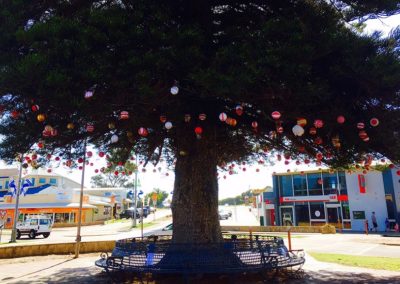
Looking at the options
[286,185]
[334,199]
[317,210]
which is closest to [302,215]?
[317,210]

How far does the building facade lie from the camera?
3194 centimetres

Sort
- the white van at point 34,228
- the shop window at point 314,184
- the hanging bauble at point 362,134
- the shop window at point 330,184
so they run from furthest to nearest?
1. the shop window at point 314,184
2. the shop window at point 330,184
3. the white van at point 34,228
4. the hanging bauble at point 362,134

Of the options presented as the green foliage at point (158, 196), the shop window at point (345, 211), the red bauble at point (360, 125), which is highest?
the green foliage at point (158, 196)

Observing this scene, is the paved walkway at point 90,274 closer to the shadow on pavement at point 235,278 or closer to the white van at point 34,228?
the shadow on pavement at point 235,278

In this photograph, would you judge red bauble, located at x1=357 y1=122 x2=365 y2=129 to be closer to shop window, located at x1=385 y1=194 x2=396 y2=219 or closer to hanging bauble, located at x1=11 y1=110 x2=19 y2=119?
hanging bauble, located at x1=11 y1=110 x2=19 y2=119

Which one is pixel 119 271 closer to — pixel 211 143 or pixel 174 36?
pixel 211 143

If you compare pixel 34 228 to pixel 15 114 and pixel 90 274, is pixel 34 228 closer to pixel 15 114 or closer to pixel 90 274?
pixel 90 274

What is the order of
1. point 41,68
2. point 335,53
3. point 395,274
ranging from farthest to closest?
point 395,274
point 335,53
point 41,68

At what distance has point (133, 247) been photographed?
28.7 ft

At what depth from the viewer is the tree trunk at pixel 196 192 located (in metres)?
9.30

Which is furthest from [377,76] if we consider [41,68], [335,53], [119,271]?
[119,271]

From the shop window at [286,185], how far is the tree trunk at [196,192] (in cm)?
2928

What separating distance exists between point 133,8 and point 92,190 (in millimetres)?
64167

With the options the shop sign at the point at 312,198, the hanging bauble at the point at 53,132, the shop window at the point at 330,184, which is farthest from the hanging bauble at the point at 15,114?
the shop window at the point at 330,184
